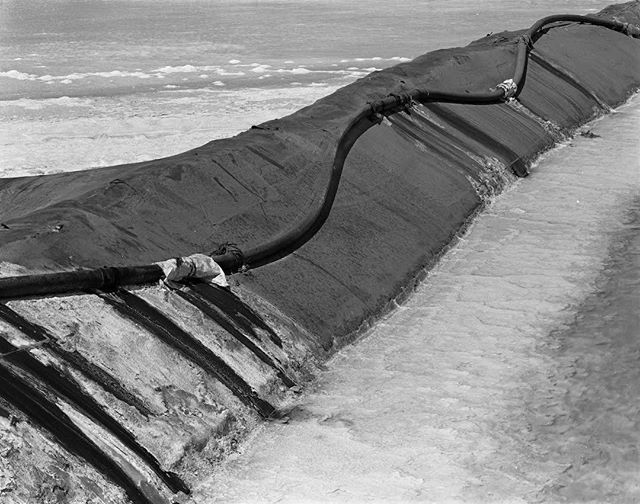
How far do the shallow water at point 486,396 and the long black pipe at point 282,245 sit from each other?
0.57 m

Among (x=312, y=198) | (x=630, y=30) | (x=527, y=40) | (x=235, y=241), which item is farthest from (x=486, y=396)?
(x=630, y=30)

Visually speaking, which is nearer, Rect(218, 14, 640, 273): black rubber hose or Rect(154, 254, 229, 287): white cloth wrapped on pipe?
Rect(154, 254, 229, 287): white cloth wrapped on pipe

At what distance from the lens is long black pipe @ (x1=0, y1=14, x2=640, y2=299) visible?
326 cm

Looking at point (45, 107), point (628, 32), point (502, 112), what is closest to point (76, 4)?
point (45, 107)

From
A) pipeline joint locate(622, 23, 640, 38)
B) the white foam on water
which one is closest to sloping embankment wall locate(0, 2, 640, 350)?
the white foam on water

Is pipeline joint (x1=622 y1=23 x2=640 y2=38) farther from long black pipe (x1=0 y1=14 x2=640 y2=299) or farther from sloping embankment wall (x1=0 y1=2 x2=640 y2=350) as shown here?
sloping embankment wall (x1=0 y1=2 x2=640 y2=350)

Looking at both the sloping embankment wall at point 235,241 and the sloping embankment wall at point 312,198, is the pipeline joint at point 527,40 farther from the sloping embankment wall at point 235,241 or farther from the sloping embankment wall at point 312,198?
the sloping embankment wall at point 235,241

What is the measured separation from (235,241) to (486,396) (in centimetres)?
132

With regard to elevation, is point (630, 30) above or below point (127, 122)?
above

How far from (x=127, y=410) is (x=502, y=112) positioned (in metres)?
5.03

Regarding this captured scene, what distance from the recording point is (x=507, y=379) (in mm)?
3818

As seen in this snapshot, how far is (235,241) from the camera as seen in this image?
4258 mm

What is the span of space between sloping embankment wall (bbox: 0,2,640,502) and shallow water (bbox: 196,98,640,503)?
0.58 feet

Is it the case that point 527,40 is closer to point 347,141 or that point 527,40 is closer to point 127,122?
point 347,141
